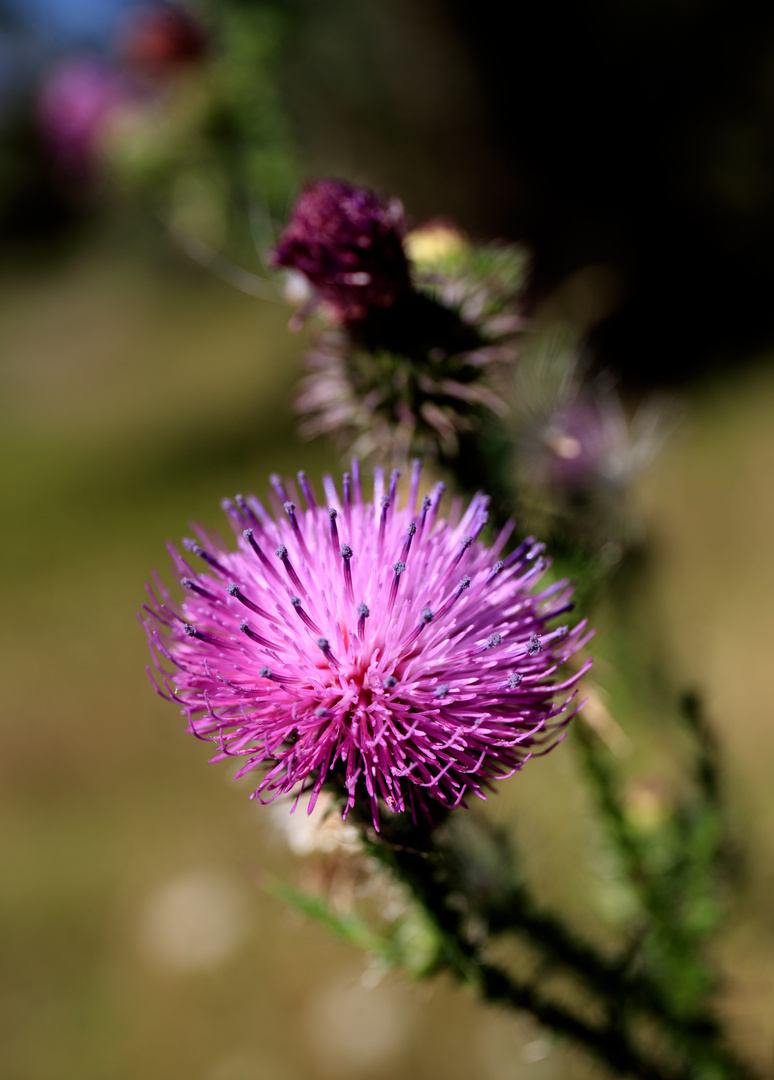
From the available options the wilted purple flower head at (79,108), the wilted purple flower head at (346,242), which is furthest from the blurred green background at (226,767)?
the wilted purple flower head at (346,242)

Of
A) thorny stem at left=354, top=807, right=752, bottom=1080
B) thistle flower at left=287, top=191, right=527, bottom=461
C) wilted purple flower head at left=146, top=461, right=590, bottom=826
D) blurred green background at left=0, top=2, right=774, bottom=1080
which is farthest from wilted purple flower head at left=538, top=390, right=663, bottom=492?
thorny stem at left=354, top=807, right=752, bottom=1080

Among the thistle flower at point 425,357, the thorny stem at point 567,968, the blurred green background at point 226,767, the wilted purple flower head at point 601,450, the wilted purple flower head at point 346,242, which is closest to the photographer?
the thorny stem at point 567,968

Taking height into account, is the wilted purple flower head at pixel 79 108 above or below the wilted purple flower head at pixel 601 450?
above

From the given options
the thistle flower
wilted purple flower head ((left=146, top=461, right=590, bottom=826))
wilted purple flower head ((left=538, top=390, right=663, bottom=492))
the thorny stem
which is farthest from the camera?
wilted purple flower head ((left=538, top=390, right=663, bottom=492))

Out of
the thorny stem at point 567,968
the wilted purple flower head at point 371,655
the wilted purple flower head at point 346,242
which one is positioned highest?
the wilted purple flower head at point 346,242

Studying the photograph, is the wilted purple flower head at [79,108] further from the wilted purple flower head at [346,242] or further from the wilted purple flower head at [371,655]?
the wilted purple flower head at [371,655]

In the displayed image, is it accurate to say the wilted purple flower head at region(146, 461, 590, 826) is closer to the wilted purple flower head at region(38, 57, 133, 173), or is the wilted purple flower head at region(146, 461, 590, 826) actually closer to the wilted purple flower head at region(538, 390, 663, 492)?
the wilted purple flower head at region(538, 390, 663, 492)
